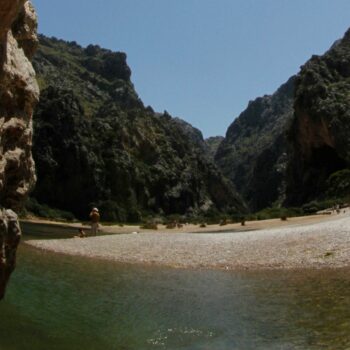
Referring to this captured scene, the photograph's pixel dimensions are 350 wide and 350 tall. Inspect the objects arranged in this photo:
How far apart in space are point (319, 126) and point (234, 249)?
2767 inches

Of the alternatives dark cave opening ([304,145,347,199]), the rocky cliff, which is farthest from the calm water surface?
the rocky cliff

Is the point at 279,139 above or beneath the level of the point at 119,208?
above

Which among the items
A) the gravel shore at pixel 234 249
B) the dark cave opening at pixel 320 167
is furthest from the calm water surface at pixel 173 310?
the dark cave opening at pixel 320 167

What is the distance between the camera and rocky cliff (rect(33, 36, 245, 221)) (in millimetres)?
102000

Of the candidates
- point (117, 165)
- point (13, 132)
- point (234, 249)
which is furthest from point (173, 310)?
point (117, 165)

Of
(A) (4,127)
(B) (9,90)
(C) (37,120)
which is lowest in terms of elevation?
(A) (4,127)

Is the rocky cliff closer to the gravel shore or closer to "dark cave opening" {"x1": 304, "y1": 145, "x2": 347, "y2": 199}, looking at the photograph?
"dark cave opening" {"x1": 304, "y1": 145, "x2": 347, "y2": 199}

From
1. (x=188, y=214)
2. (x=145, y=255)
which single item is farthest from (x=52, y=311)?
(x=188, y=214)

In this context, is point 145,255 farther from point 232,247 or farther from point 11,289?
point 11,289

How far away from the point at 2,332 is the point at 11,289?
15.0 ft

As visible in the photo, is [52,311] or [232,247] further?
[232,247]

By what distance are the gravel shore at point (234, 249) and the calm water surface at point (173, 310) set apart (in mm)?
2892

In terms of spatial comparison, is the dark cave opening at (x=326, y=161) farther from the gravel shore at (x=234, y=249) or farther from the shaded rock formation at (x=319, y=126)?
the gravel shore at (x=234, y=249)

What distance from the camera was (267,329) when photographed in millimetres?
11734
